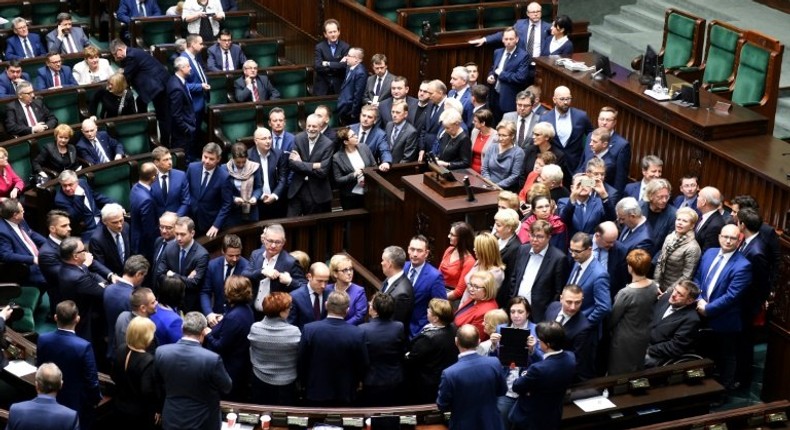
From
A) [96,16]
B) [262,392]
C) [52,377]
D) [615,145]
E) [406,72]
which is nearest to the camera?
[52,377]

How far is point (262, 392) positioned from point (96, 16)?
6974mm

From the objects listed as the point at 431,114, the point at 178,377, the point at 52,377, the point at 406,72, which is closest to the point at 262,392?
the point at 178,377

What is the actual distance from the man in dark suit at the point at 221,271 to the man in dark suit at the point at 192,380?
1.34 metres

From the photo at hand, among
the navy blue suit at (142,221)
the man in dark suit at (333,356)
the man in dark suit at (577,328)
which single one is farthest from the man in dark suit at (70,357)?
the man in dark suit at (577,328)

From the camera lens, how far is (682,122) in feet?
27.5

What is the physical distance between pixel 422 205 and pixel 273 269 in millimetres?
1259

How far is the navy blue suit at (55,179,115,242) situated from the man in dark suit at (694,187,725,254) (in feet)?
12.5

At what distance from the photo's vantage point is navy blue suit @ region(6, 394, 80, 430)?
17.8 ft

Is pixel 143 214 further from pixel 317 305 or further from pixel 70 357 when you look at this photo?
pixel 70 357

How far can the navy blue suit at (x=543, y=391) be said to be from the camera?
18.9 ft

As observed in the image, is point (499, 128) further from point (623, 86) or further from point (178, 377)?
point (178, 377)

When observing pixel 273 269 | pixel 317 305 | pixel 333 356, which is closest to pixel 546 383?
pixel 333 356

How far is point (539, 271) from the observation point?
6.88 meters

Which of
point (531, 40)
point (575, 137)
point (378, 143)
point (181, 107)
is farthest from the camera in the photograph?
point (531, 40)
